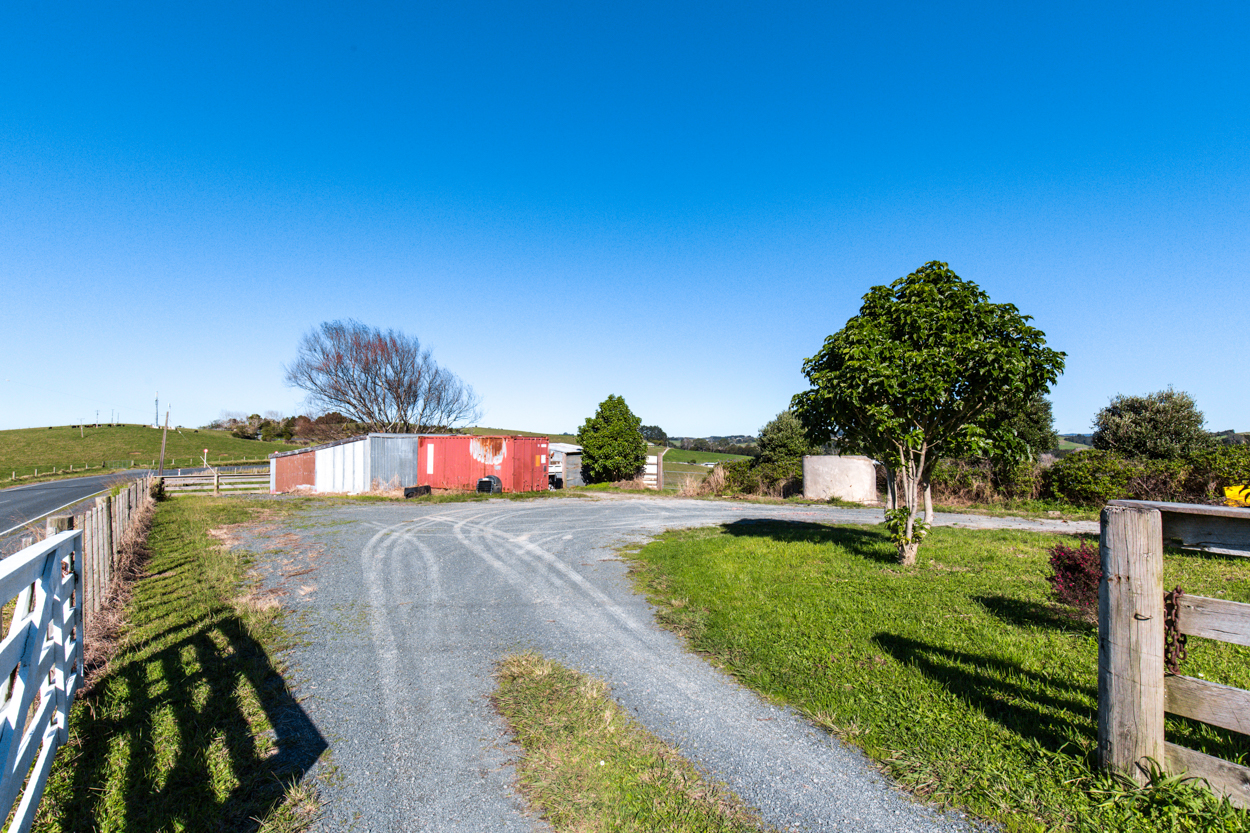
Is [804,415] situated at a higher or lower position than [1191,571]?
higher

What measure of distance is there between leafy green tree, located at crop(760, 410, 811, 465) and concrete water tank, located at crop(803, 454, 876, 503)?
353cm

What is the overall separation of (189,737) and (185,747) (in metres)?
0.14

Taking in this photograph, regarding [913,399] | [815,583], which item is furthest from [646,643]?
[913,399]

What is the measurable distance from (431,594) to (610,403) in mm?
19035

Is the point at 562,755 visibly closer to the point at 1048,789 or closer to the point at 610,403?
the point at 1048,789

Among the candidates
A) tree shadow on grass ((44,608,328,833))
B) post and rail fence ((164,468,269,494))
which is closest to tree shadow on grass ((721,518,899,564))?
tree shadow on grass ((44,608,328,833))

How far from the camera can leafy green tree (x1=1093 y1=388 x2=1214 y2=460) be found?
61.7 feet

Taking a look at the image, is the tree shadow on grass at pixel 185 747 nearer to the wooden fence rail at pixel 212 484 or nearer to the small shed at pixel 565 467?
the small shed at pixel 565 467

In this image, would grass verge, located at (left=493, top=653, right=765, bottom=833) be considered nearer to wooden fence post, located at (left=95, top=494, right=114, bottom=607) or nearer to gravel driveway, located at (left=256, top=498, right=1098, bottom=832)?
gravel driveway, located at (left=256, top=498, right=1098, bottom=832)

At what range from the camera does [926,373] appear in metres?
7.29

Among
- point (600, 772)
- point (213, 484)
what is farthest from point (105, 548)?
point (213, 484)

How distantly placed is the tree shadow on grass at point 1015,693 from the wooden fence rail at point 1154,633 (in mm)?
531

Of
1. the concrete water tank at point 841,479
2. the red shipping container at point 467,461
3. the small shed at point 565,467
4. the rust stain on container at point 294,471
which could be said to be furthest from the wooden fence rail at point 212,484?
the concrete water tank at point 841,479

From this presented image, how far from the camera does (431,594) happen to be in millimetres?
7285
